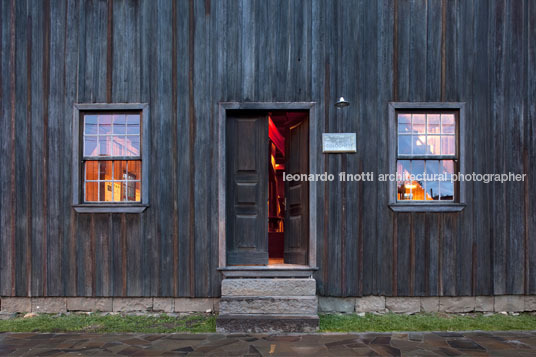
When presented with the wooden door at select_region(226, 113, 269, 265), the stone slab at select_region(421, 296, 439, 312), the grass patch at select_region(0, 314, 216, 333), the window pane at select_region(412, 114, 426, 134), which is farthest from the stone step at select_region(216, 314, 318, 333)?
the window pane at select_region(412, 114, 426, 134)

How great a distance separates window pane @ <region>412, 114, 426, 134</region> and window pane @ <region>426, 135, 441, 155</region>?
0.55ft

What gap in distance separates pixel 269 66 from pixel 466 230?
392 cm

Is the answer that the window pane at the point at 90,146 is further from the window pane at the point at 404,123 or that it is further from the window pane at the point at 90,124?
the window pane at the point at 404,123

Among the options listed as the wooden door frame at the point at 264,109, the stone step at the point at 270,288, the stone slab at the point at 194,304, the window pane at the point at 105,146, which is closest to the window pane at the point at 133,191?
the window pane at the point at 105,146

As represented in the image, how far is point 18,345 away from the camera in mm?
4633

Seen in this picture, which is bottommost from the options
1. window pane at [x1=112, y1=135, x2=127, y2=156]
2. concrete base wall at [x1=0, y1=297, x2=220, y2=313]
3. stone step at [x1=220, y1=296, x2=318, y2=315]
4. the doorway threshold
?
concrete base wall at [x1=0, y1=297, x2=220, y2=313]

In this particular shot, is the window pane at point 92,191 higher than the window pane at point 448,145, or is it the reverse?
the window pane at point 448,145

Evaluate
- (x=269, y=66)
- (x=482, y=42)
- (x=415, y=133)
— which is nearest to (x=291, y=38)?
(x=269, y=66)

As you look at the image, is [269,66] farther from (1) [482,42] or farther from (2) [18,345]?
(2) [18,345]

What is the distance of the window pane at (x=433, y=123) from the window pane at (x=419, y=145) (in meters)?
0.16

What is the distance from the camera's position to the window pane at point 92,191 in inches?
240

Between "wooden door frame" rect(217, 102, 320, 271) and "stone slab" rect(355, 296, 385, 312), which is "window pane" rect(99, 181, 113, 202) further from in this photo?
"stone slab" rect(355, 296, 385, 312)

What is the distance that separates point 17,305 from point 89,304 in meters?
1.12

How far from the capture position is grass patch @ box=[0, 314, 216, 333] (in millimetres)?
5199
